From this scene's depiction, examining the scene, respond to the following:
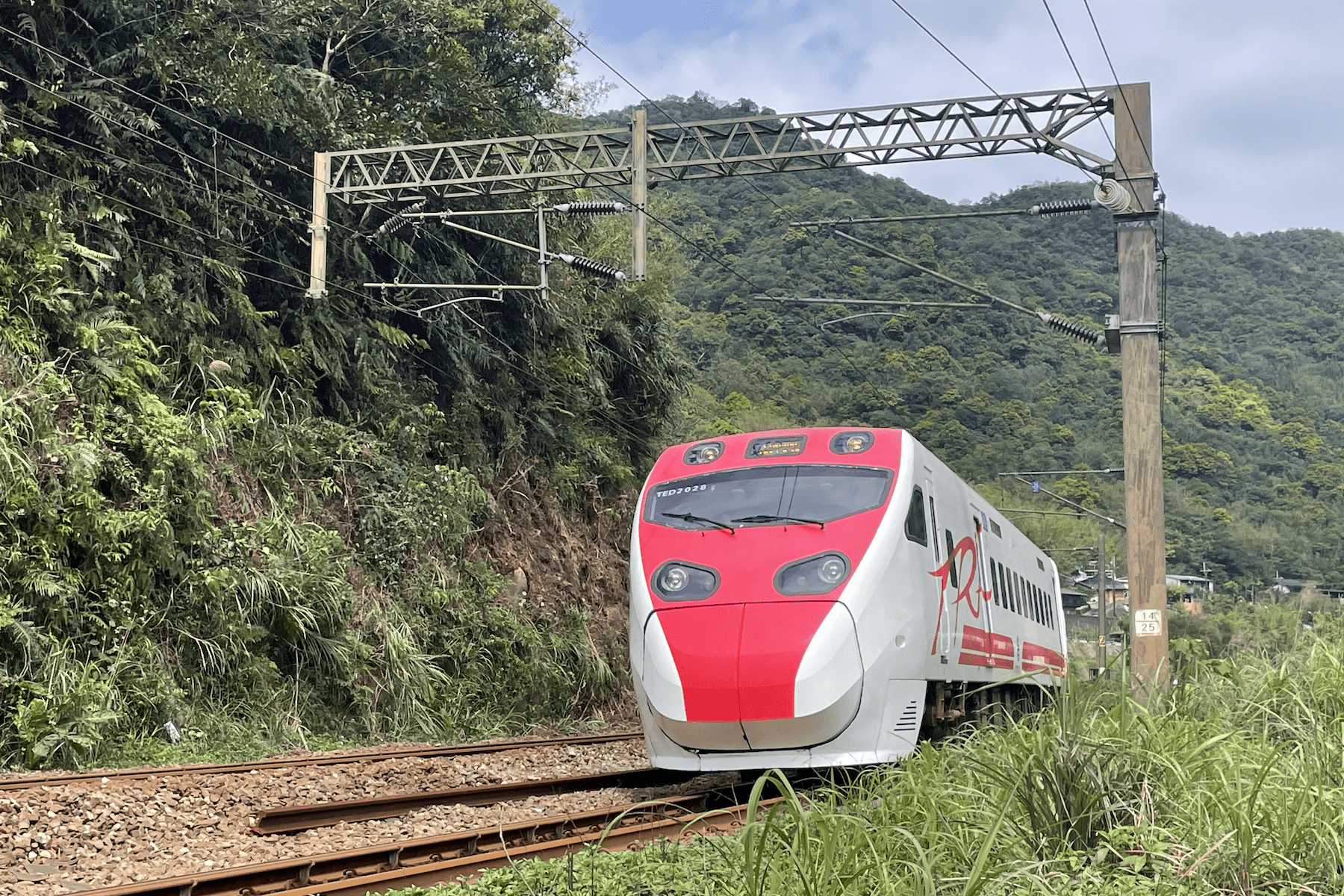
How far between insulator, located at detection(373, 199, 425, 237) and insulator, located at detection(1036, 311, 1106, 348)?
30.0 ft

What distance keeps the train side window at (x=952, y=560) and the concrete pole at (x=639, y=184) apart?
609 centimetres

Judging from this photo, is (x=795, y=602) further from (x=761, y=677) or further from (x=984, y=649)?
(x=984, y=649)

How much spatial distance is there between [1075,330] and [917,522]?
5.56 meters

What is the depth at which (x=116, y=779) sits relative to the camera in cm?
912

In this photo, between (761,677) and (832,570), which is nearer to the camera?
(761,677)

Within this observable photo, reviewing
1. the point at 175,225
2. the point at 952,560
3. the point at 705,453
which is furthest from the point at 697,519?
the point at 175,225

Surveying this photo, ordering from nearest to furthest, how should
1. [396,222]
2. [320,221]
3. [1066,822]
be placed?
1. [1066,822]
2. [320,221]
3. [396,222]

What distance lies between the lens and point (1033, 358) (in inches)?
1626

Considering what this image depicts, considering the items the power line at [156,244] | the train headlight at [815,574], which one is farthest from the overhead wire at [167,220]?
the train headlight at [815,574]

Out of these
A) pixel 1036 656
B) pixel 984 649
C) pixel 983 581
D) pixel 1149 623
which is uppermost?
pixel 983 581

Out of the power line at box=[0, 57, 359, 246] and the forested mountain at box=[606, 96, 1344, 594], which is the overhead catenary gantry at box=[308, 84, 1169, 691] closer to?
the power line at box=[0, 57, 359, 246]

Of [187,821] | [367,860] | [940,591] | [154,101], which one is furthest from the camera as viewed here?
[154,101]

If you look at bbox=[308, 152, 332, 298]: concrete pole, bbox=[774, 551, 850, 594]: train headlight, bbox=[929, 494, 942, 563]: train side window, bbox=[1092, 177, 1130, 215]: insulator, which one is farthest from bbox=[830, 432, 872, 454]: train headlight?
bbox=[308, 152, 332, 298]: concrete pole

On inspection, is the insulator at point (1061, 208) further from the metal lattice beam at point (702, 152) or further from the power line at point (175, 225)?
the power line at point (175, 225)
